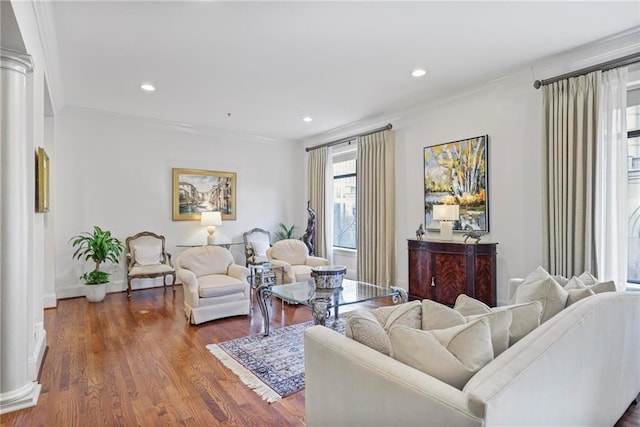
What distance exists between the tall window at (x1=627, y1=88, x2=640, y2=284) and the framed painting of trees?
132 cm

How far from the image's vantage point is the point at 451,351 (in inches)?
50.0

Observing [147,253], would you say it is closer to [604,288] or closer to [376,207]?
[376,207]

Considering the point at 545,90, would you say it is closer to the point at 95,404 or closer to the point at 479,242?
the point at 479,242


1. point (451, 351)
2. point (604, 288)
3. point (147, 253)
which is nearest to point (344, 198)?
point (147, 253)

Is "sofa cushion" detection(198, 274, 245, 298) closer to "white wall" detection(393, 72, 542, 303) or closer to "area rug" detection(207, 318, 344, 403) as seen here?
"area rug" detection(207, 318, 344, 403)

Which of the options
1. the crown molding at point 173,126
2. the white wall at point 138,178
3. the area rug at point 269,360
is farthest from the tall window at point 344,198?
the area rug at point 269,360

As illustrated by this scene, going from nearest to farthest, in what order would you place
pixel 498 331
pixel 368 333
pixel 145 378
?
pixel 498 331 → pixel 368 333 → pixel 145 378

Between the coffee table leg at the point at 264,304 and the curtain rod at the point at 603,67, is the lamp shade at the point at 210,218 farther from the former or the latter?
the curtain rod at the point at 603,67

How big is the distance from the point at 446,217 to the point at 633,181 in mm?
1790

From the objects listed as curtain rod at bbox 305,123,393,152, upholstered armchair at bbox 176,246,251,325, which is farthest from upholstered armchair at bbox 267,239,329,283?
curtain rod at bbox 305,123,393,152

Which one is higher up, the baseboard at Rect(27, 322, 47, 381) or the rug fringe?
the baseboard at Rect(27, 322, 47, 381)

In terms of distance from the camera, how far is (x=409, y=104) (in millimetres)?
5094

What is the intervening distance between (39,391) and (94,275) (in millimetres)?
2816

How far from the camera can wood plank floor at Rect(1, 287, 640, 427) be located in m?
2.17
